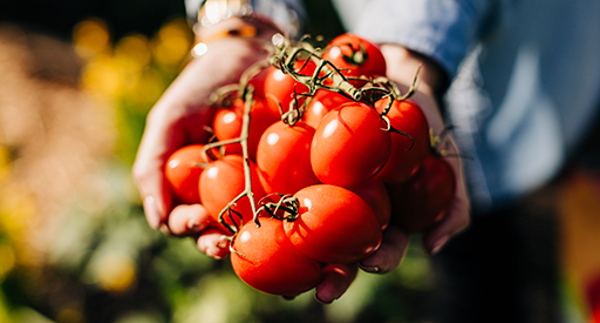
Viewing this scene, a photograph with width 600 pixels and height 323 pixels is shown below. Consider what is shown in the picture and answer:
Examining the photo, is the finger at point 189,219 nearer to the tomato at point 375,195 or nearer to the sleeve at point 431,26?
the tomato at point 375,195

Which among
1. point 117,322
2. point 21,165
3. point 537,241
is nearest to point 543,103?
point 537,241

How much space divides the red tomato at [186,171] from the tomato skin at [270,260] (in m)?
0.27

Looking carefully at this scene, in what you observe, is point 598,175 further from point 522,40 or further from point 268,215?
point 268,215

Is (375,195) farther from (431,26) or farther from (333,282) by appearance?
(431,26)

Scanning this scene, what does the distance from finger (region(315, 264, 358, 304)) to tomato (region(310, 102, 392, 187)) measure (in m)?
0.20

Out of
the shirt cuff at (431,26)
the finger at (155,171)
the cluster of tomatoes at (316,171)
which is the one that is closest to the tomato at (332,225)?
the cluster of tomatoes at (316,171)

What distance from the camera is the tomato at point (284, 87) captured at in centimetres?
89

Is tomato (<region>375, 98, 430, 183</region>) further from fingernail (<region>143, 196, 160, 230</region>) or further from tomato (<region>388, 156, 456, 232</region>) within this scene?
fingernail (<region>143, 196, 160, 230</region>)

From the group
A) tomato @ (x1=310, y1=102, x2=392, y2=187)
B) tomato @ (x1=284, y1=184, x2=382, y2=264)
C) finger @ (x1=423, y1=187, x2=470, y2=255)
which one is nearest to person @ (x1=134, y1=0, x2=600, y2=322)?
finger @ (x1=423, y1=187, x2=470, y2=255)

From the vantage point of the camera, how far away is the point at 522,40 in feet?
4.33

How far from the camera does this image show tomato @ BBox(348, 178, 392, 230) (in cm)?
80

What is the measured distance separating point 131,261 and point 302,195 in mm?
1694

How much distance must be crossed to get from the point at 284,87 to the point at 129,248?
1.59 meters

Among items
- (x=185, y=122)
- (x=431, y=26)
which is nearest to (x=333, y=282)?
(x=185, y=122)
